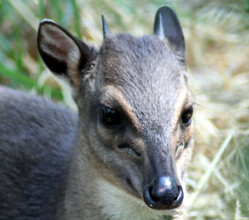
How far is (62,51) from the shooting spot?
4645mm

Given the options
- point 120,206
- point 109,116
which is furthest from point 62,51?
point 120,206

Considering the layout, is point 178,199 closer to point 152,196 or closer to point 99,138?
point 152,196

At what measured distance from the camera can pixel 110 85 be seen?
166 inches

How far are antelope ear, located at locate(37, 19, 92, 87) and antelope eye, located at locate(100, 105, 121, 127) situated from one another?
0.56 meters

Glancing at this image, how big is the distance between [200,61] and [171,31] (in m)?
3.07

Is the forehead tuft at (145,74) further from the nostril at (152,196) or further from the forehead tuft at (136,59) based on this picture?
the nostril at (152,196)

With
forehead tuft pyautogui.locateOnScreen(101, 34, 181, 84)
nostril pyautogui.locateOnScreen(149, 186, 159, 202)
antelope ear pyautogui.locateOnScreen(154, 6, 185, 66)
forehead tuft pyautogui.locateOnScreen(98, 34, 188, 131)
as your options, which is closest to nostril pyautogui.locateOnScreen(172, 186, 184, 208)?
nostril pyautogui.locateOnScreen(149, 186, 159, 202)

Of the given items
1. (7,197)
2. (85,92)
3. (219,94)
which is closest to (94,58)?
(85,92)

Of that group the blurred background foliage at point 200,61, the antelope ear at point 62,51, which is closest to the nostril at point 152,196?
the antelope ear at point 62,51

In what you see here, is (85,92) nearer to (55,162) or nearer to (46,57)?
(46,57)

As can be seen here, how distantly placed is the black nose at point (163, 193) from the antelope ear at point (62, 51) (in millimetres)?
1290

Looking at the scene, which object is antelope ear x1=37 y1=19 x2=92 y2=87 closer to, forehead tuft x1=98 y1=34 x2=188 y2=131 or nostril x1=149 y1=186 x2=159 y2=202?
forehead tuft x1=98 y1=34 x2=188 y2=131

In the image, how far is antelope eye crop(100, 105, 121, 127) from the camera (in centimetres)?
407

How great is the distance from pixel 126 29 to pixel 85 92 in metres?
3.49
